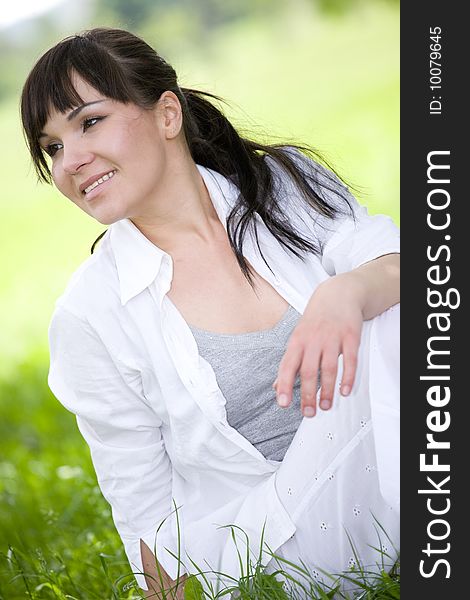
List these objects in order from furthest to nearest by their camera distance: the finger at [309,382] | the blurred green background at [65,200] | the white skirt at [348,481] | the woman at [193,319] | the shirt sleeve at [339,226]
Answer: the blurred green background at [65,200] < the shirt sleeve at [339,226] < the woman at [193,319] < the white skirt at [348,481] < the finger at [309,382]

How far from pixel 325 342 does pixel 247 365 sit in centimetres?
44

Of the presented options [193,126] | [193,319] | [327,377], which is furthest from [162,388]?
[193,126]

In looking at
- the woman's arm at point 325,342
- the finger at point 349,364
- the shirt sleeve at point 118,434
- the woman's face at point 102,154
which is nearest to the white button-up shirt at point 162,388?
the shirt sleeve at point 118,434

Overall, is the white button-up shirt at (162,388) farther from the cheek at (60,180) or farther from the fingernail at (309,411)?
the fingernail at (309,411)

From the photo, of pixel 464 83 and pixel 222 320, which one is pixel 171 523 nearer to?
pixel 222 320

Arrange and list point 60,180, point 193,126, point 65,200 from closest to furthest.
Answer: point 60,180, point 193,126, point 65,200

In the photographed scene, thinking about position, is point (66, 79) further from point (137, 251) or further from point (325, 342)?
point (325, 342)

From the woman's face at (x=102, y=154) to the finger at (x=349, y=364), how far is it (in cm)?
59

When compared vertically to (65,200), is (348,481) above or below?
below

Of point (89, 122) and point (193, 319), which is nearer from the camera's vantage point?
point (89, 122)

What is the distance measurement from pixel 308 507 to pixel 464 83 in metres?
0.83

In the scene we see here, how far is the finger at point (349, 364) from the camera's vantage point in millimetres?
1775

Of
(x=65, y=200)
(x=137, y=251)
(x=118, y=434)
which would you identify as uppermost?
(x=65, y=200)

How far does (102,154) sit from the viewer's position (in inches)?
82.1
